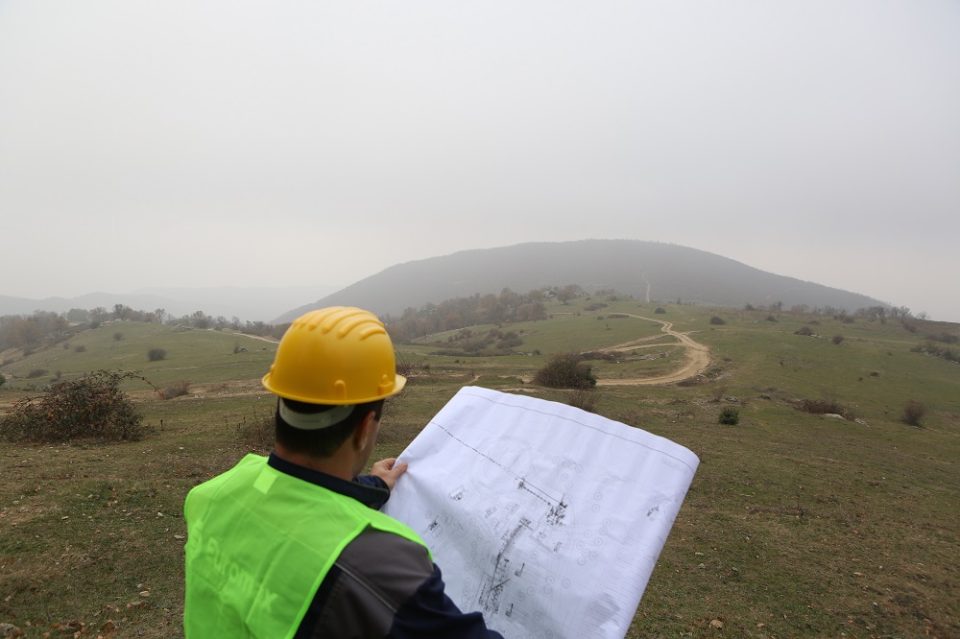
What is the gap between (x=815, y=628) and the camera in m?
5.80

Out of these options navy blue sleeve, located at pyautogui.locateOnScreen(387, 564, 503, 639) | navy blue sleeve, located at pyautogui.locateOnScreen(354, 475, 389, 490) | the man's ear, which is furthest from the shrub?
navy blue sleeve, located at pyautogui.locateOnScreen(387, 564, 503, 639)

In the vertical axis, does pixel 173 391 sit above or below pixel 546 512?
below

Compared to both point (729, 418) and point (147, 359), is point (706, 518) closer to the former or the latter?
point (729, 418)

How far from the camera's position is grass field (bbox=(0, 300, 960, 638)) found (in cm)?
559

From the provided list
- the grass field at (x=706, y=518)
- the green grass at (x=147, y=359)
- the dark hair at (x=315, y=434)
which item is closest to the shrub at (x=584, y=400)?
the grass field at (x=706, y=518)

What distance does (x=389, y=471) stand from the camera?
2420 millimetres

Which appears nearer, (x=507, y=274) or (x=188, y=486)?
(x=188, y=486)

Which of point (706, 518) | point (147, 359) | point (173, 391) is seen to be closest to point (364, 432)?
point (706, 518)

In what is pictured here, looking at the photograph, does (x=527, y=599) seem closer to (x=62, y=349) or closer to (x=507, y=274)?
(x=62, y=349)

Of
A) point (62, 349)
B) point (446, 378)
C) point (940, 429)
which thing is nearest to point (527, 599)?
point (446, 378)

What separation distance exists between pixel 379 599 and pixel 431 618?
0.15 meters

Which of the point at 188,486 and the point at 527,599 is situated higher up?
the point at 527,599

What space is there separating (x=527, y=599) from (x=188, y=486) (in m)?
8.72

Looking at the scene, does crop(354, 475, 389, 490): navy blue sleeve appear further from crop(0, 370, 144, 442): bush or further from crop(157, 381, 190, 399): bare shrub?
crop(157, 381, 190, 399): bare shrub
